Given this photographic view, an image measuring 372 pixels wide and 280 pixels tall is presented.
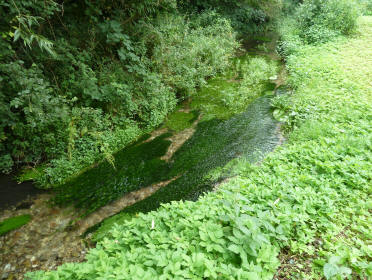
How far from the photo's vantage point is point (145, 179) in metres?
4.70

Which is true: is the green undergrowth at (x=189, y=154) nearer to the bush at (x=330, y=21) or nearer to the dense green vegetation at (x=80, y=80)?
the dense green vegetation at (x=80, y=80)

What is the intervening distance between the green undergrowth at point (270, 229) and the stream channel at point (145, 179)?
0.63 meters

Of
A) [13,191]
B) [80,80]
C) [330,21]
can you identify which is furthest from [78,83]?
[330,21]

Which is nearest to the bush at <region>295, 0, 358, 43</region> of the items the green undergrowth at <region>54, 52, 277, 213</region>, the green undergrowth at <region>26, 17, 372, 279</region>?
the green undergrowth at <region>54, 52, 277, 213</region>

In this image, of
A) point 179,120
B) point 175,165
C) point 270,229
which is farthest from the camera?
point 179,120

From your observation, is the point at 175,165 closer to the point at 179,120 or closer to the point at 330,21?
the point at 179,120

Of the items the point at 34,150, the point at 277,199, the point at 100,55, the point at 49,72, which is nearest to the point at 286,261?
the point at 277,199

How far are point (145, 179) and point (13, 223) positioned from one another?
242cm

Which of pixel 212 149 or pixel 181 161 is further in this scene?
pixel 212 149

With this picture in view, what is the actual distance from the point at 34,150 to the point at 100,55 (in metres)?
2.86

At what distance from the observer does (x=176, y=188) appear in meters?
4.45

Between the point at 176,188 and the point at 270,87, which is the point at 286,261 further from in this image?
the point at 270,87

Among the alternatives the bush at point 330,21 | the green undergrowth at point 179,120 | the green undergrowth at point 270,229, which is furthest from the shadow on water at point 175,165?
the bush at point 330,21

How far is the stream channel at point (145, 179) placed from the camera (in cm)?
347
